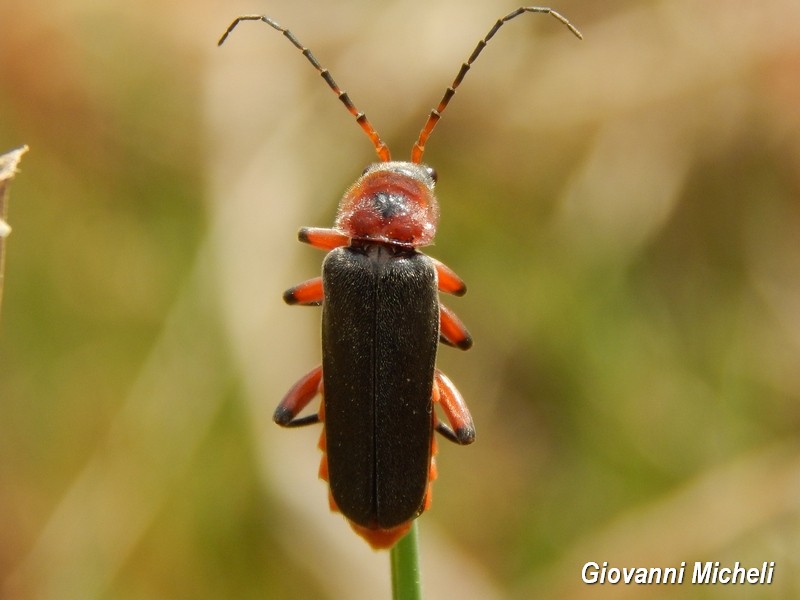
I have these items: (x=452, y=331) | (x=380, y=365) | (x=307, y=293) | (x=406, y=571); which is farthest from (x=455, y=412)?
(x=406, y=571)

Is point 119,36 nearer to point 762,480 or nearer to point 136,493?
point 136,493

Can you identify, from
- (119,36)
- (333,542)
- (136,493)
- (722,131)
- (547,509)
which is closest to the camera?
(333,542)

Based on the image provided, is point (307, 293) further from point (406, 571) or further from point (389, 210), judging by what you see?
point (406, 571)

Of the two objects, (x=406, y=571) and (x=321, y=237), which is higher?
(x=321, y=237)

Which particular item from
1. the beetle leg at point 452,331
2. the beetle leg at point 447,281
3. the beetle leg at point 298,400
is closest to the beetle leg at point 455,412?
the beetle leg at point 452,331

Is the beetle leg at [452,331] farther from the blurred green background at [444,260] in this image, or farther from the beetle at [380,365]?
the blurred green background at [444,260]

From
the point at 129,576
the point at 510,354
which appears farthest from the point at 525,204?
the point at 129,576

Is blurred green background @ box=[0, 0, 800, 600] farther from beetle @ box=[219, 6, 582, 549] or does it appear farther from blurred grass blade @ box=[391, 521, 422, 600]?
blurred grass blade @ box=[391, 521, 422, 600]
